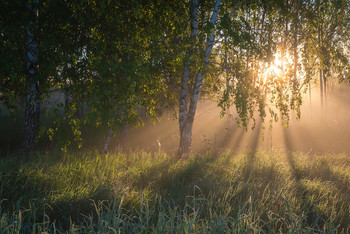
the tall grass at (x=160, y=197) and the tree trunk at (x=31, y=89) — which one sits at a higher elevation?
the tree trunk at (x=31, y=89)

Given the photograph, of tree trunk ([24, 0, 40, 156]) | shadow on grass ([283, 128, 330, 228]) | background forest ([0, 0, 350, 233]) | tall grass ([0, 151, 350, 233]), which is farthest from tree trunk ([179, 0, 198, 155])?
tree trunk ([24, 0, 40, 156])

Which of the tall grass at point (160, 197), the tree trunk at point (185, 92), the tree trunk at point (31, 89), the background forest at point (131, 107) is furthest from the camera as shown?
the tree trunk at point (185, 92)

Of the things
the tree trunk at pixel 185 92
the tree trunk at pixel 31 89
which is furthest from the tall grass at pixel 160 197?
the tree trunk at pixel 185 92

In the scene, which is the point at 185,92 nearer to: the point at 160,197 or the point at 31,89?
the point at 31,89

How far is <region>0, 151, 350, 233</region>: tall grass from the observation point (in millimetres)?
3123

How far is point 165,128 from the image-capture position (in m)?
17.5

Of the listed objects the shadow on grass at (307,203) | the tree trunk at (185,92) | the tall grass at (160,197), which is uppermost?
the tree trunk at (185,92)

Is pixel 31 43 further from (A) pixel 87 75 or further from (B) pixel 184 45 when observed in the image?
(B) pixel 184 45

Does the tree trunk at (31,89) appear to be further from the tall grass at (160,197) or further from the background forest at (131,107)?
the tall grass at (160,197)

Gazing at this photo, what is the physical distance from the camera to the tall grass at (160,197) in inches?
123

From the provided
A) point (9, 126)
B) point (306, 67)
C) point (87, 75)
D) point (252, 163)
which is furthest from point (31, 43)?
point (9, 126)

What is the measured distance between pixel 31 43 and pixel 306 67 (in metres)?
7.52

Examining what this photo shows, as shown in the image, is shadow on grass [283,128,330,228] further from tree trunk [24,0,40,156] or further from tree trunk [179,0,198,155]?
tree trunk [24,0,40,156]

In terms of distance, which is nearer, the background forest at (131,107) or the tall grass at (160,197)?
the tall grass at (160,197)
